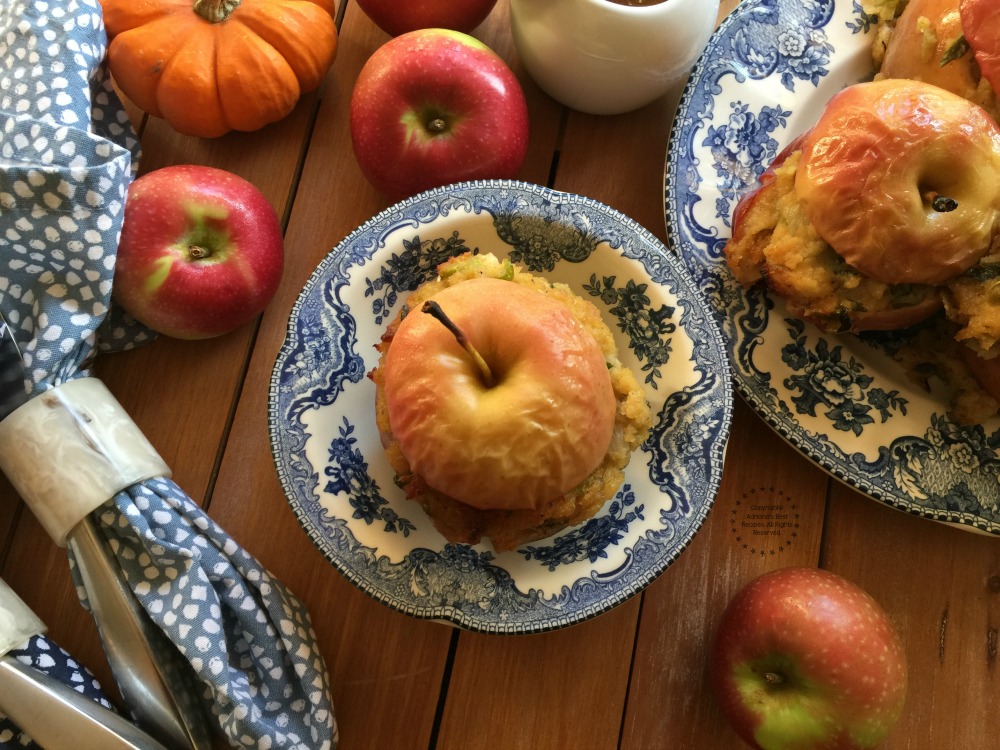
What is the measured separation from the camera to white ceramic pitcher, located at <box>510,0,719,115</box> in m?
0.92

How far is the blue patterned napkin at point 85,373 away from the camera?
2.95ft

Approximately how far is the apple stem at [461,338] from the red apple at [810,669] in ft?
1.53

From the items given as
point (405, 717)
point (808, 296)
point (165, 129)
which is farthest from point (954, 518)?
point (165, 129)

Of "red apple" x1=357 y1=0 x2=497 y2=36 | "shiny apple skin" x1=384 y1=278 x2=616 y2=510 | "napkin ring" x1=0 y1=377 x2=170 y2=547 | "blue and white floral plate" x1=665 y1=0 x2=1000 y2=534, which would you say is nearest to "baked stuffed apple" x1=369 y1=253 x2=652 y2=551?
"shiny apple skin" x1=384 y1=278 x2=616 y2=510

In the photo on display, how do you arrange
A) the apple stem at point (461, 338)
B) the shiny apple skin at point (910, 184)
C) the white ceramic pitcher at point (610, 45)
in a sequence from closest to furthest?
the apple stem at point (461, 338) < the shiny apple skin at point (910, 184) < the white ceramic pitcher at point (610, 45)

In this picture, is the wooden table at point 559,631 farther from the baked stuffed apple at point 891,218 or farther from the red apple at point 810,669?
the baked stuffed apple at point 891,218

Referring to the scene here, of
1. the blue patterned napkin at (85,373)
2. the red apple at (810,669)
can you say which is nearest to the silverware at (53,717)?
the blue patterned napkin at (85,373)

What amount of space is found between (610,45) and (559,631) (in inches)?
29.6

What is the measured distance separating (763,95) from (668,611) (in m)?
0.71

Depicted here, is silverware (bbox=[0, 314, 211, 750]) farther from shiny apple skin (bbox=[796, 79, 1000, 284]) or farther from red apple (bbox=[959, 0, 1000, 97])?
red apple (bbox=[959, 0, 1000, 97])

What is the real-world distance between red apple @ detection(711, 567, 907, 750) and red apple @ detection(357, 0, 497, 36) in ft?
2.85

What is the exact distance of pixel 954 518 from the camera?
0.91 meters

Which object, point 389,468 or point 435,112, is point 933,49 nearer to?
point 435,112

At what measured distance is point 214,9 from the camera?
1026mm
